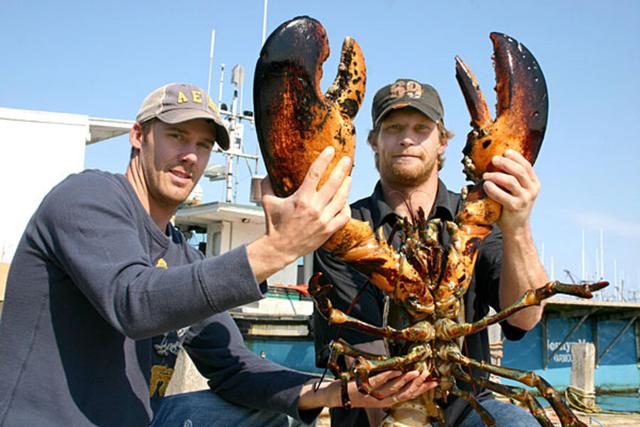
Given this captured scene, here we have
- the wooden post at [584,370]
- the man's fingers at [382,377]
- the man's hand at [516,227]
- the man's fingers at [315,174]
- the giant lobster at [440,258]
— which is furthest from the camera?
the wooden post at [584,370]

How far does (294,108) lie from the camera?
224 cm

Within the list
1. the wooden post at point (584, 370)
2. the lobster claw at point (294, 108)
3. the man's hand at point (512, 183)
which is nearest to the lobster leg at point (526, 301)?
the man's hand at point (512, 183)

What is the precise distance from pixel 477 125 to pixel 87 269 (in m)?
1.77

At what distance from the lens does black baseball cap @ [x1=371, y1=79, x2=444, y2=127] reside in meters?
3.58

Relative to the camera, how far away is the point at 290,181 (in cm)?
227

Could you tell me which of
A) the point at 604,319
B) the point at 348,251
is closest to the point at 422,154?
the point at 348,251

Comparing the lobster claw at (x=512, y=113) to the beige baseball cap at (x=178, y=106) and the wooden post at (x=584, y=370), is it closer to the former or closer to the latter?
the beige baseball cap at (x=178, y=106)

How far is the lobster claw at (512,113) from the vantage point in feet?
8.88

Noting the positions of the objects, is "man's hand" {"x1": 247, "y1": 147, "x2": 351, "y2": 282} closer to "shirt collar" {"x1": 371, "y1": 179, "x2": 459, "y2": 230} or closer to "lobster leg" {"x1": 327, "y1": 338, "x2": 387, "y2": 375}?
"lobster leg" {"x1": 327, "y1": 338, "x2": 387, "y2": 375}

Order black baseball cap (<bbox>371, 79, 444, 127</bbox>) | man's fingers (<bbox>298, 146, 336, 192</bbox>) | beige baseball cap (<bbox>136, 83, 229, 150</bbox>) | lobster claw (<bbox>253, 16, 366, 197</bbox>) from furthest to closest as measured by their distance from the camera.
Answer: black baseball cap (<bbox>371, 79, 444, 127</bbox>) < beige baseball cap (<bbox>136, 83, 229, 150</bbox>) < lobster claw (<bbox>253, 16, 366, 197</bbox>) < man's fingers (<bbox>298, 146, 336, 192</bbox>)

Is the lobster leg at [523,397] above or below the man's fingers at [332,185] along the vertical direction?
below

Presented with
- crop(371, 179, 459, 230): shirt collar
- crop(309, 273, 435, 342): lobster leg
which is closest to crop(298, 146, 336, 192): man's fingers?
crop(309, 273, 435, 342): lobster leg

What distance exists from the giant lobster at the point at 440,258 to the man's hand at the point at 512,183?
12cm

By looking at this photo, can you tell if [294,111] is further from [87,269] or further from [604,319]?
[604,319]
